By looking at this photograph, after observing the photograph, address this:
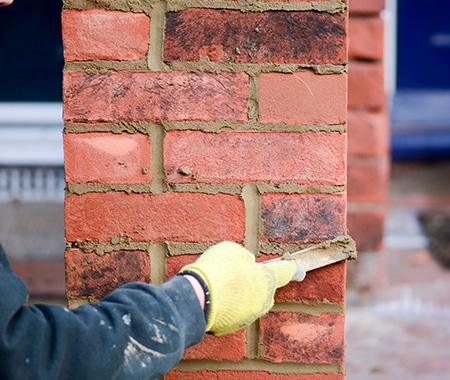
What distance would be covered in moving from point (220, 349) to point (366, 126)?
6.24 ft

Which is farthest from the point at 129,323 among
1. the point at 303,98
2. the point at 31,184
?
the point at 31,184

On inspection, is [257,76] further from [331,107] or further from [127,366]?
[127,366]

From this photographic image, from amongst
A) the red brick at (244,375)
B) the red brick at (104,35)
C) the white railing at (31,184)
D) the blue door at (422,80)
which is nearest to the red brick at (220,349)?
the red brick at (244,375)

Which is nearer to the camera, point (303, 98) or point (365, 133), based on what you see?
point (303, 98)

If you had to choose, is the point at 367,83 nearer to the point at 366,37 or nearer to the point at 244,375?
the point at 366,37

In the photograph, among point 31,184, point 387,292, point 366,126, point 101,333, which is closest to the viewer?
point 101,333

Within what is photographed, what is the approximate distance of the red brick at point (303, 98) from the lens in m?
0.87

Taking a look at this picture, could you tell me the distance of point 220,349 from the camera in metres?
0.94

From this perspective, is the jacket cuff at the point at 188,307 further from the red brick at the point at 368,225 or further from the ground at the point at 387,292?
the red brick at the point at 368,225

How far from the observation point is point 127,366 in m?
0.65

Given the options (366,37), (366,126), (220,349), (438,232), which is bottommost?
(438,232)

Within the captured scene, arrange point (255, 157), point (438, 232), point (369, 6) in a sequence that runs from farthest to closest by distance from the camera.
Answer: point (438, 232) < point (369, 6) < point (255, 157)

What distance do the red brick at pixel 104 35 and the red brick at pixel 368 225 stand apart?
2.01 metres

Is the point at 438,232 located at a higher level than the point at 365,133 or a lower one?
lower
